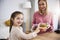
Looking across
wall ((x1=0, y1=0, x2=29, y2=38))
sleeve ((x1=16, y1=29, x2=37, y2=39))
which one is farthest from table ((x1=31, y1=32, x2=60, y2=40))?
wall ((x1=0, y1=0, x2=29, y2=38))

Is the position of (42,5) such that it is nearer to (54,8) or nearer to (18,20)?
(54,8)

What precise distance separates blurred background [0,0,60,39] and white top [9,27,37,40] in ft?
0.15

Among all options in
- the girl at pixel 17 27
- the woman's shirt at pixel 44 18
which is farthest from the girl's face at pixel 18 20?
the woman's shirt at pixel 44 18

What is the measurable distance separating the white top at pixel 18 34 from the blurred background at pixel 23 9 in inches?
1.8

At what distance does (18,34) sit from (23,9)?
252 millimetres

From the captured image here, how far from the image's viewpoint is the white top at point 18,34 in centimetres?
121

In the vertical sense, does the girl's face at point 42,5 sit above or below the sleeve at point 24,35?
above

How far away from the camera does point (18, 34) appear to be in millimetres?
1218

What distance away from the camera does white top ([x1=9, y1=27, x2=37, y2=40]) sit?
121 centimetres

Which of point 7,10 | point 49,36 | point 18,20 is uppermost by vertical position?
point 7,10

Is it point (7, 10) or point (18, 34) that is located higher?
point (7, 10)

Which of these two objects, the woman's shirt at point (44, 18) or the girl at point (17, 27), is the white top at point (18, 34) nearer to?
the girl at point (17, 27)

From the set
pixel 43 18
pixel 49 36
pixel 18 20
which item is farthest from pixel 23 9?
pixel 49 36

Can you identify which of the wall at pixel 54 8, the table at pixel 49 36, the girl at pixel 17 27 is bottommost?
the table at pixel 49 36
